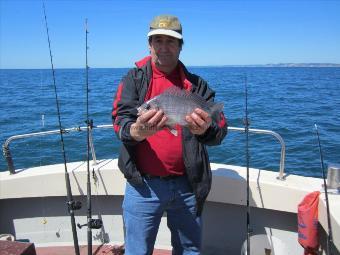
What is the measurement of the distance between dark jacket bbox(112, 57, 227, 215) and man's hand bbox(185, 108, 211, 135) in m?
0.13

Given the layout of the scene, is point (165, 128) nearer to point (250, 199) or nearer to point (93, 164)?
point (250, 199)

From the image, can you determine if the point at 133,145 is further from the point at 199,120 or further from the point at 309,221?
the point at 309,221

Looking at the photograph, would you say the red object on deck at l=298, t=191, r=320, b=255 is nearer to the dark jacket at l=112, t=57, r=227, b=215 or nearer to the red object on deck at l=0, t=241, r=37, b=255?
the dark jacket at l=112, t=57, r=227, b=215

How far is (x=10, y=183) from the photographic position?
440cm

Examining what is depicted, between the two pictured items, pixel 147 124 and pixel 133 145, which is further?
pixel 133 145

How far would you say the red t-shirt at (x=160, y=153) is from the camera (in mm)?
2871

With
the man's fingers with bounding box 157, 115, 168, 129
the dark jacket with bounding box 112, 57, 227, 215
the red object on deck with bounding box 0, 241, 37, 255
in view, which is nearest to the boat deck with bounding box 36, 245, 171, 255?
the red object on deck with bounding box 0, 241, 37, 255

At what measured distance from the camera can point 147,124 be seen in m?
2.50

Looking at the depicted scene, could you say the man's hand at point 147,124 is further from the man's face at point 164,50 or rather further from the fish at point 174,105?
the man's face at point 164,50

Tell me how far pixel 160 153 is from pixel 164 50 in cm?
85

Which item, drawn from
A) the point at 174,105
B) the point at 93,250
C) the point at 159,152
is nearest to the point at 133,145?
the point at 159,152

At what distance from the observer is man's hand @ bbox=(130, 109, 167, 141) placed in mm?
2486

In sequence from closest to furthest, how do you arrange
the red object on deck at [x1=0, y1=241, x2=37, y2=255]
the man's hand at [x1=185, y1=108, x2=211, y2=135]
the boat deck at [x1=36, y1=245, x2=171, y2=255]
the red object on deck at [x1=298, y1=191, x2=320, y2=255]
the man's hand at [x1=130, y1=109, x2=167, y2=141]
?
the man's hand at [x1=130, y1=109, x2=167, y2=141]
the man's hand at [x1=185, y1=108, x2=211, y2=135]
the red object on deck at [x1=0, y1=241, x2=37, y2=255]
the red object on deck at [x1=298, y1=191, x2=320, y2=255]
the boat deck at [x1=36, y1=245, x2=171, y2=255]

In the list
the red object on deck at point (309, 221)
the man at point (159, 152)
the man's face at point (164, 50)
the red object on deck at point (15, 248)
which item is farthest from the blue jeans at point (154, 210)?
the red object on deck at point (309, 221)
